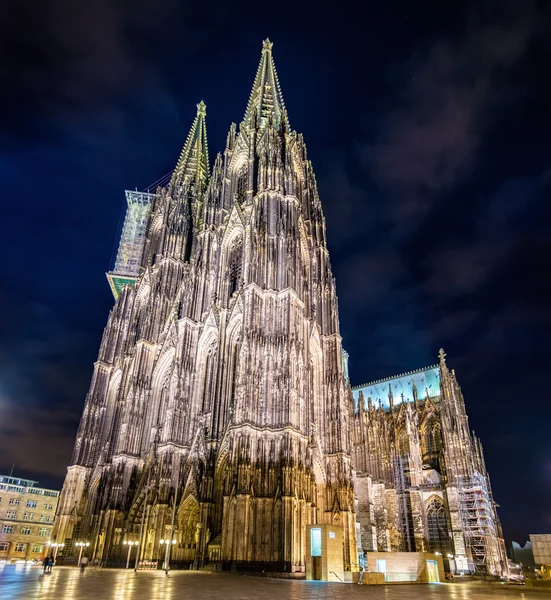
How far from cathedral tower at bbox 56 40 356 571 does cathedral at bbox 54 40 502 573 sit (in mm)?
130

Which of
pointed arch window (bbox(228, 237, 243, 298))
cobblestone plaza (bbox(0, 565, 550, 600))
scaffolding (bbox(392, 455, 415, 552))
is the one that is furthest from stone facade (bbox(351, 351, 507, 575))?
cobblestone plaza (bbox(0, 565, 550, 600))

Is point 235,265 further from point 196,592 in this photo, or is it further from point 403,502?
point 196,592

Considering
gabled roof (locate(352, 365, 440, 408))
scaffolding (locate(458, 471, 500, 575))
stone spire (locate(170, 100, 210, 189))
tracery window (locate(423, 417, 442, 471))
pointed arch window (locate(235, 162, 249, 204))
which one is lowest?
scaffolding (locate(458, 471, 500, 575))

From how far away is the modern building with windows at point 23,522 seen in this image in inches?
2212

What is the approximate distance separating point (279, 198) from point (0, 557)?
56.6m

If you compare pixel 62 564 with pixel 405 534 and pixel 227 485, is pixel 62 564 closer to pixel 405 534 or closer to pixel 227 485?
pixel 227 485

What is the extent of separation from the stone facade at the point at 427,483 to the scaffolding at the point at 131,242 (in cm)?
3419

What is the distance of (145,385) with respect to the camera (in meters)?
38.6

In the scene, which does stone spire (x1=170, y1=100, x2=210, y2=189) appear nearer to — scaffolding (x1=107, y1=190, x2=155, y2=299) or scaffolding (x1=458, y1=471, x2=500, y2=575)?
scaffolding (x1=107, y1=190, x2=155, y2=299)

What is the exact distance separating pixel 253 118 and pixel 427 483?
4233cm

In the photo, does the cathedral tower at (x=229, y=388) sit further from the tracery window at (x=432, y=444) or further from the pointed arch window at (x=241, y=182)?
the tracery window at (x=432, y=444)

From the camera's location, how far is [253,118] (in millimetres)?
47938

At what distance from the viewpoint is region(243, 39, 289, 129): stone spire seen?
1873 inches

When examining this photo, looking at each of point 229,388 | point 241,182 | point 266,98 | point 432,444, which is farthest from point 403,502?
point 266,98
